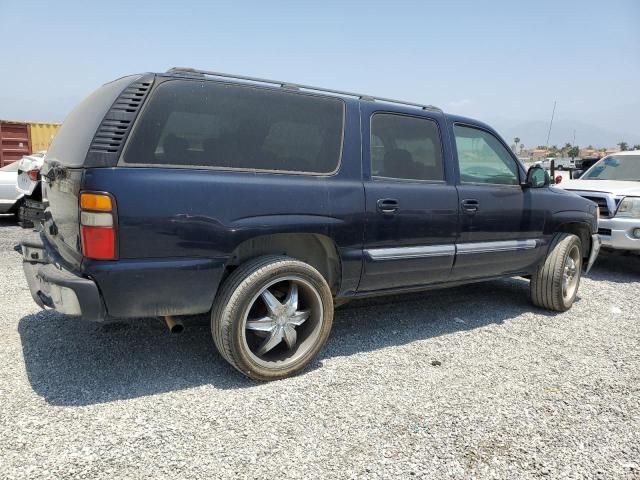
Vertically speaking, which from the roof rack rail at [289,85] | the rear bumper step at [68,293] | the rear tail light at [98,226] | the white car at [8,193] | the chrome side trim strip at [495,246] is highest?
the roof rack rail at [289,85]

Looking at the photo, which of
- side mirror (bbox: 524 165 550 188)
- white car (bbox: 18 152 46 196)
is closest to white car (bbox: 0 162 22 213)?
white car (bbox: 18 152 46 196)

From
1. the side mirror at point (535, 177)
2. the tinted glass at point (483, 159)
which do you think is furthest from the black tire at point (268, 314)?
the side mirror at point (535, 177)

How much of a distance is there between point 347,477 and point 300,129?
83.7 inches

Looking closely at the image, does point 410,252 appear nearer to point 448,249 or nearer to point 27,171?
point 448,249

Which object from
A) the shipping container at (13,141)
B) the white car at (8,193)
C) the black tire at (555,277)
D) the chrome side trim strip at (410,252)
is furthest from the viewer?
the shipping container at (13,141)

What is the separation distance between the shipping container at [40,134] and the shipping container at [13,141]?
0.13 m

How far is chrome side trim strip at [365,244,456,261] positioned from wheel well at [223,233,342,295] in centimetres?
28

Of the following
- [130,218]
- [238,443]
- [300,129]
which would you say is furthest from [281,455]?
[300,129]

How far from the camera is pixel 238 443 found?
2486 millimetres

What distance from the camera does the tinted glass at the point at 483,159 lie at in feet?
13.8

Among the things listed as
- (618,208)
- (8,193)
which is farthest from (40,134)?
(618,208)

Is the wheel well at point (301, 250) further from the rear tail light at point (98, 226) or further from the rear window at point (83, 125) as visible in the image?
the rear window at point (83, 125)

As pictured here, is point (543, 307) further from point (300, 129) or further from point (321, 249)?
point (300, 129)

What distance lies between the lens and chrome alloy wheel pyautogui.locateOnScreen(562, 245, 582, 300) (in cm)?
499
